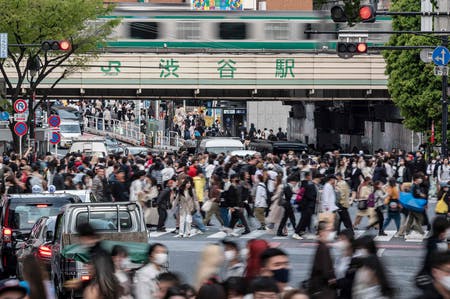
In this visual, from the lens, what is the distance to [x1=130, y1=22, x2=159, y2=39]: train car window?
62406 millimetres

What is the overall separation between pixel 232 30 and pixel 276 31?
2.19m

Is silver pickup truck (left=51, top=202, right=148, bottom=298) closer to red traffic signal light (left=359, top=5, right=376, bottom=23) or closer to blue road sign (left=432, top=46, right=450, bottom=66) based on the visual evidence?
red traffic signal light (left=359, top=5, right=376, bottom=23)

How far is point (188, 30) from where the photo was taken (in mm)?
63219

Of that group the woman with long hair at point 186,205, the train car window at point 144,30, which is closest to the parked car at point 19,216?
the woman with long hair at point 186,205

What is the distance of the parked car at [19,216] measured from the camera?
21.5 meters

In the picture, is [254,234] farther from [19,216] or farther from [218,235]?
[19,216]

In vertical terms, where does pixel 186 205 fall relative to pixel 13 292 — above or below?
below

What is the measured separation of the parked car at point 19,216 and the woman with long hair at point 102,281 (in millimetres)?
9356

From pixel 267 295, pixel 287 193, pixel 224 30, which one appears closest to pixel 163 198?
pixel 287 193

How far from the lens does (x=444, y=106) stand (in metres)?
40.8

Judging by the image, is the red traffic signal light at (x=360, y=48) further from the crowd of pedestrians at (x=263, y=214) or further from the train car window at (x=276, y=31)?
the train car window at (x=276, y=31)

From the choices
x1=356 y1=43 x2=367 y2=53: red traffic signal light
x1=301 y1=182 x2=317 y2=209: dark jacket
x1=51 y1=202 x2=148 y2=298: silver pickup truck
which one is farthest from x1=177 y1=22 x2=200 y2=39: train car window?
x1=51 y1=202 x2=148 y2=298: silver pickup truck

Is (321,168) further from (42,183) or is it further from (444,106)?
(42,183)

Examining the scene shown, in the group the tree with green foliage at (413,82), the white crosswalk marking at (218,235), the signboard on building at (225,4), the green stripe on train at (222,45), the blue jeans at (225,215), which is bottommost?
the white crosswalk marking at (218,235)
